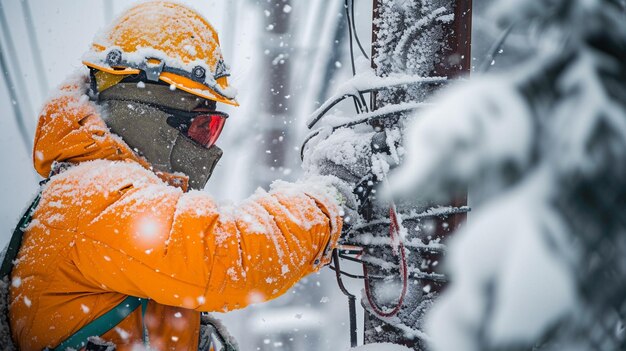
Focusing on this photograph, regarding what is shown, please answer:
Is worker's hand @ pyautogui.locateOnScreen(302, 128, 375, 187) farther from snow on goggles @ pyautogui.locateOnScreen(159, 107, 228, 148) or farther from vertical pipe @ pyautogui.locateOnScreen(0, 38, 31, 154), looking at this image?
vertical pipe @ pyautogui.locateOnScreen(0, 38, 31, 154)

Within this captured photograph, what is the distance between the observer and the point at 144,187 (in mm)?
1747

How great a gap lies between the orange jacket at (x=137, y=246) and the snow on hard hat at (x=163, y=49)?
41 cm

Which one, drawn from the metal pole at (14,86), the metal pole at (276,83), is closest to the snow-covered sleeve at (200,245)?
the metal pole at (276,83)

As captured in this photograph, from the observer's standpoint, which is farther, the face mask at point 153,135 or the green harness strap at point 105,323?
the face mask at point 153,135

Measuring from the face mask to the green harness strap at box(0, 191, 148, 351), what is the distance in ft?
1.52

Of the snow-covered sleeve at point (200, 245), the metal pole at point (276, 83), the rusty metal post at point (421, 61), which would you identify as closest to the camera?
the rusty metal post at point (421, 61)

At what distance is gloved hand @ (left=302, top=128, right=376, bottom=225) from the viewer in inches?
67.4

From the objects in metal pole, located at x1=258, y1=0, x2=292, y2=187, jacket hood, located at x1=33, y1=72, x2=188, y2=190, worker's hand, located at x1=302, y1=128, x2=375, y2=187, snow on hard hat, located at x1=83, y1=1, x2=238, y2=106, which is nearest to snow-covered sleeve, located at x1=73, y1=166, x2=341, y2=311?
worker's hand, located at x1=302, y1=128, x2=375, y2=187

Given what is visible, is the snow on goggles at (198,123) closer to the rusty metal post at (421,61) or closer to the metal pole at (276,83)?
the rusty metal post at (421,61)

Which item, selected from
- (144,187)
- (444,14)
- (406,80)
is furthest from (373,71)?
(144,187)

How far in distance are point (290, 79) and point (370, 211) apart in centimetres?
594

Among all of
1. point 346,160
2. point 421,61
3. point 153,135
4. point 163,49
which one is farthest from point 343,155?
point 163,49

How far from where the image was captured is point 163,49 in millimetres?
2219

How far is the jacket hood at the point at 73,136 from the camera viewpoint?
1878mm
